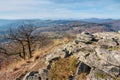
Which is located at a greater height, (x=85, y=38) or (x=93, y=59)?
(x=85, y=38)

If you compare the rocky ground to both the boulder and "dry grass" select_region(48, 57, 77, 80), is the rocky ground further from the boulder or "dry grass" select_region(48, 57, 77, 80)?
"dry grass" select_region(48, 57, 77, 80)

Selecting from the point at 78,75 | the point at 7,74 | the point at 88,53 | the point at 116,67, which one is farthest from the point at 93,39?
the point at 7,74

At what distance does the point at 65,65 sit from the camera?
2214cm

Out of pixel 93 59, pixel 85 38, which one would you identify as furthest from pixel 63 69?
pixel 85 38

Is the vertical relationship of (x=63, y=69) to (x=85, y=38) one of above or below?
below

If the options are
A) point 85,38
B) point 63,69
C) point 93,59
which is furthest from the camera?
point 85,38

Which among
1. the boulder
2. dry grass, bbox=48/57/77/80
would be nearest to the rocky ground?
A: the boulder

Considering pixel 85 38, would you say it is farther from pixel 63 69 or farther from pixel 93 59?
pixel 93 59

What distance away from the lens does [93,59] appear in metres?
19.8

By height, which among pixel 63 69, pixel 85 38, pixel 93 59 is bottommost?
pixel 63 69

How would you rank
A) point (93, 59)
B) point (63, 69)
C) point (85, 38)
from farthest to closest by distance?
point (85, 38) < point (63, 69) < point (93, 59)

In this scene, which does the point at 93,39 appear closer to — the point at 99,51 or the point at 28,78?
the point at 99,51

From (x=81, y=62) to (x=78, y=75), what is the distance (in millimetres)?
1161

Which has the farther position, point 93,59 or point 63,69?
point 63,69
